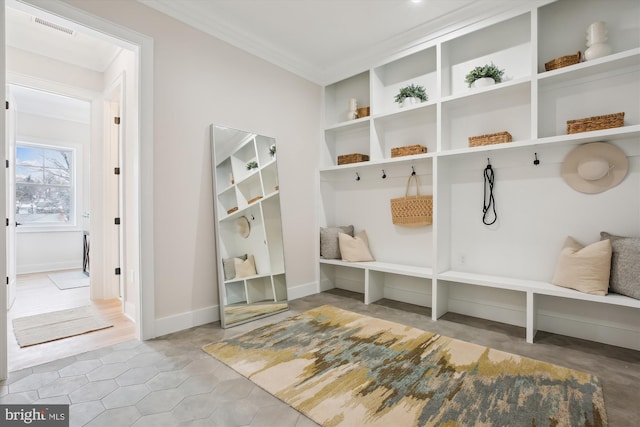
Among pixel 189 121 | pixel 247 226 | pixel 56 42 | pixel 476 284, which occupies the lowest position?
pixel 476 284

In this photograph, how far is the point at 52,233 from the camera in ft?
18.8

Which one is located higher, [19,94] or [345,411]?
[19,94]

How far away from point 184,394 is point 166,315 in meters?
1.05

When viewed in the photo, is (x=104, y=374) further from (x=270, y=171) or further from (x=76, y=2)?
(x=76, y=2)

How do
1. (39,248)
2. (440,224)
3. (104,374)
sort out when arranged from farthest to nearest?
(39,248) < (440,224) < (104,374)

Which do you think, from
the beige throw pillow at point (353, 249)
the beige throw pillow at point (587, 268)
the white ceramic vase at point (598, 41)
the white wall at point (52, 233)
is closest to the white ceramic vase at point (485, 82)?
the white ceramic vase at point (598, 41)

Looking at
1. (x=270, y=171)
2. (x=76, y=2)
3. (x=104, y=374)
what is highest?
(x=76, y=2)

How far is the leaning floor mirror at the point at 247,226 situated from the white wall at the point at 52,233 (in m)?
4.62

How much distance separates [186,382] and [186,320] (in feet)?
3.14

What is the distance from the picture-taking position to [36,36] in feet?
10.2

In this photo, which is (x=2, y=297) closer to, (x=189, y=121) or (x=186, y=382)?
(x=186, y=382)

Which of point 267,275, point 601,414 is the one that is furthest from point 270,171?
point 601,414

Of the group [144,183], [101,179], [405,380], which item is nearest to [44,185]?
[101,179]

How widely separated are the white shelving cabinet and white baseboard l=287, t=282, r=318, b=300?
39cm
